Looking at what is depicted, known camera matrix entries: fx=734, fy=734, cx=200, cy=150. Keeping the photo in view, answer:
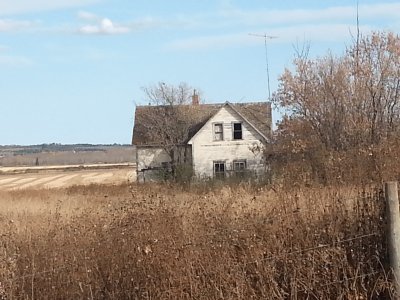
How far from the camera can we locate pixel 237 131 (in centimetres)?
5416

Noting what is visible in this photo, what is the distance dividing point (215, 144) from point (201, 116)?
164 inches

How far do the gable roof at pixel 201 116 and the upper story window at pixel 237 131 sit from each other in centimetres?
72

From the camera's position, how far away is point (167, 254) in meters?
8.12

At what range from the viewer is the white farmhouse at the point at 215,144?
53.3 metres

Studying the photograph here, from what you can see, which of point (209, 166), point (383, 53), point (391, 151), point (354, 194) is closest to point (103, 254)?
point (354, 194)

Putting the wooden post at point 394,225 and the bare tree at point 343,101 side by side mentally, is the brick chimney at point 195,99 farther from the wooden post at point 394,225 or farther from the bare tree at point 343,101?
the wooden post at point 394,225

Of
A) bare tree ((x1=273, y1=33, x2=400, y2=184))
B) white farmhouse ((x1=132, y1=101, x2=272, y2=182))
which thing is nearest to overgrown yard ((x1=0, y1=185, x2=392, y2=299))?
bare tree ((x1=273, y1=33, x2=400, y2=184))

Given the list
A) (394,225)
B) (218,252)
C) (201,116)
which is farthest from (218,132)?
(394,225)

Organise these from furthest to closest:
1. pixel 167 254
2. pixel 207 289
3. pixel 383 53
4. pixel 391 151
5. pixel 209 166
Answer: pixel 209 166, pixel 383 53, pixel 391 151, pixel 167 254, pixel 207 289

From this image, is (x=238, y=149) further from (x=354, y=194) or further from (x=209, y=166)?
(x=354, y=194)

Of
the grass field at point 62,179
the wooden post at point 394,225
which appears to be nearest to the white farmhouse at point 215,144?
the grass field at point 62,179

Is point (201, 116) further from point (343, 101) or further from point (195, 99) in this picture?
point (343, 101)

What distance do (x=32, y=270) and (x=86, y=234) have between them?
0.92 m

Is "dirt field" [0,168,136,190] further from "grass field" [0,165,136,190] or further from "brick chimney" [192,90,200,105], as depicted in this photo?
"brick chimney" [192,90,200,105]
